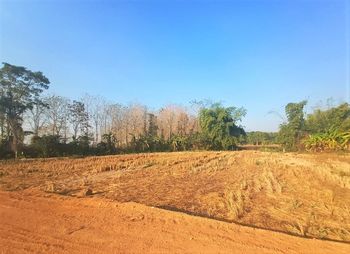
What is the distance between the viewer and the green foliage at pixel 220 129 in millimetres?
36625

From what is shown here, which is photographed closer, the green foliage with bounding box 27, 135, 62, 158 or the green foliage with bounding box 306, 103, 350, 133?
the green foliage with bounding box 27, 135, 62, 158

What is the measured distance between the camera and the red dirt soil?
4.76 metres

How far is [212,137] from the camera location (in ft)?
121

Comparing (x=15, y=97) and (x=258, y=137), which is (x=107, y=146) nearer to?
(x=15, y=97)

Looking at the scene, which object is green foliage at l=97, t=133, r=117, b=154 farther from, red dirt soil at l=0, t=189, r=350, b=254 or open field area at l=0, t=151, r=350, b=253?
red dirt soil at l=0, t=189, r=350, b=254

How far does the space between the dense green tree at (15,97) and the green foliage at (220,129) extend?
1775 centimetres

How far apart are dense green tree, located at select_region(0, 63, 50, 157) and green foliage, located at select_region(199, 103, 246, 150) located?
1775cm

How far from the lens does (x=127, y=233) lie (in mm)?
5457

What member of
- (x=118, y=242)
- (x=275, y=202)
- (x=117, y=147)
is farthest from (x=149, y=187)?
(x=117, y=147)

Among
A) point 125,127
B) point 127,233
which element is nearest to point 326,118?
point 125,127

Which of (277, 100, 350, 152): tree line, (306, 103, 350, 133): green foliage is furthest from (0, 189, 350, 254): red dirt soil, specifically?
(306, 103, 350, 133): green foliage

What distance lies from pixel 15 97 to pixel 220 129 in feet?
66.5

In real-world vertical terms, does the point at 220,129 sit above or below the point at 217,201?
above

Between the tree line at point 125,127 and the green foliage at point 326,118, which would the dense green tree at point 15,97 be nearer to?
the tree line at point 125,127
